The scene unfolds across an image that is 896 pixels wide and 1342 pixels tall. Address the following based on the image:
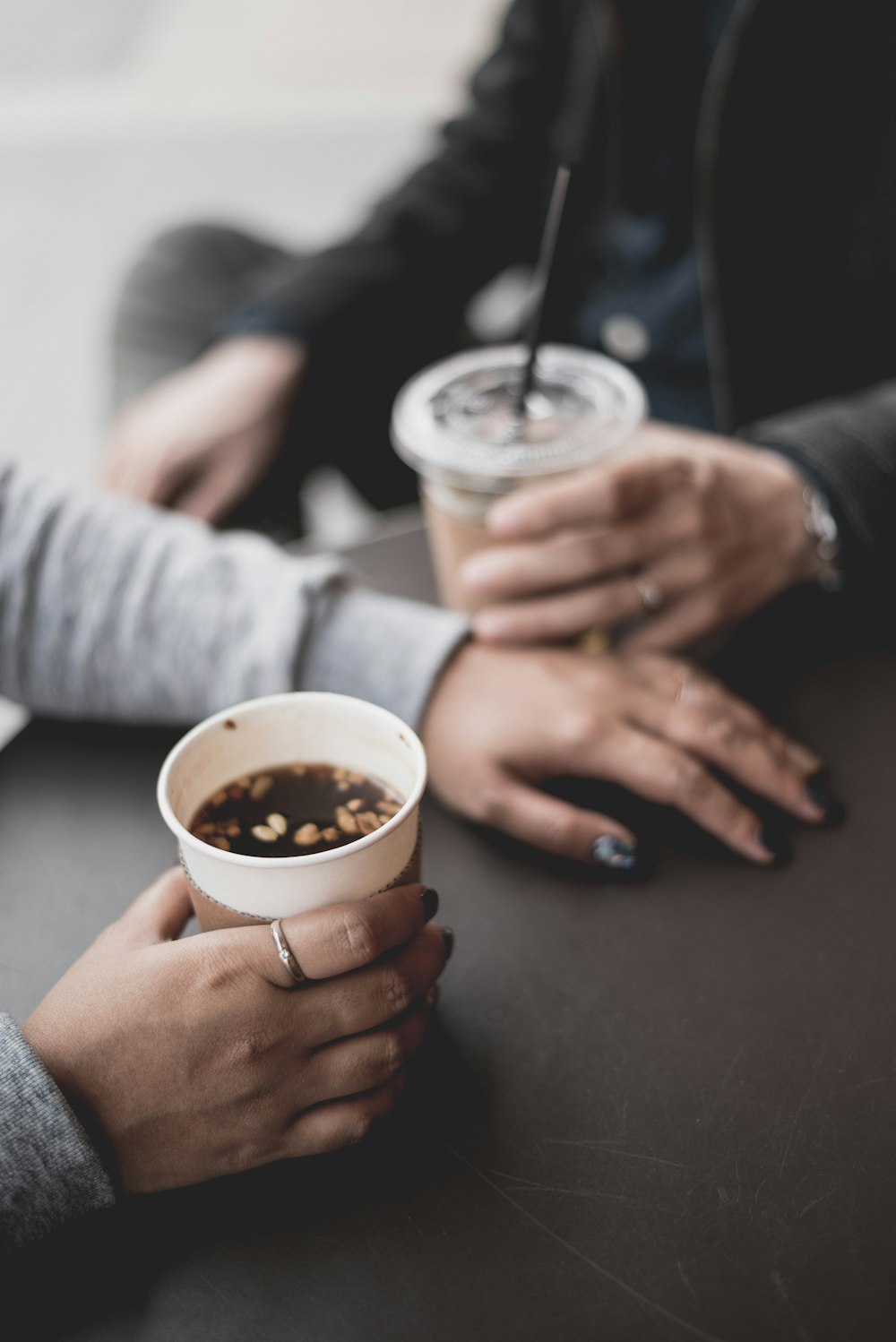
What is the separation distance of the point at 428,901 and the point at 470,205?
4.28 ft

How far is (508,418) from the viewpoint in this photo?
37.7 inches

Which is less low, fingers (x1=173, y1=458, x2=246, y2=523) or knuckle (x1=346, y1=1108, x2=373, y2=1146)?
knuckle (x1=346, y1=1108, x2=373, y2=1146)

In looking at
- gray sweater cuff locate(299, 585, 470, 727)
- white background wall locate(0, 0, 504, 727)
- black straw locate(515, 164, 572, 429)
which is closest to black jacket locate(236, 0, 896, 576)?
black straw locate(515, 164, 572, 429)

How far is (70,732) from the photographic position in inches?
37.6

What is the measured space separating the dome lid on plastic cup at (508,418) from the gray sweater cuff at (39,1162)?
0.57m

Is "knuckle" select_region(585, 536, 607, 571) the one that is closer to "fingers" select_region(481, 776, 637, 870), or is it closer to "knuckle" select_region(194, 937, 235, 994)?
"fingers" select_region(481, 776, 637, 870)

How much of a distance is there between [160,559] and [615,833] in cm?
46

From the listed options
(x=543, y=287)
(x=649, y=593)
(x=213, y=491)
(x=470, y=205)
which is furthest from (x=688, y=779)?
(x=470, y=205)

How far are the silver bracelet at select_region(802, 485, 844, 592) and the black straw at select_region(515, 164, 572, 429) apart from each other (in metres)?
0.32

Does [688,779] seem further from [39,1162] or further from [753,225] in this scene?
[753,225]

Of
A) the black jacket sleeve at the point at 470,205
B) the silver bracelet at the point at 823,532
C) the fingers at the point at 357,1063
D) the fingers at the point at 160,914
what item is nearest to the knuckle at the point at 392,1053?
the fingers at the point at 357,1063

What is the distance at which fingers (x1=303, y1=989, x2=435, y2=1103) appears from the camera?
597 millimetres

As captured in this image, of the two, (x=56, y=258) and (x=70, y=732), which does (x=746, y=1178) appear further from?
(x=56, y=258)

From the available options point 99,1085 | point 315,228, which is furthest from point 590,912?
point 315,228
